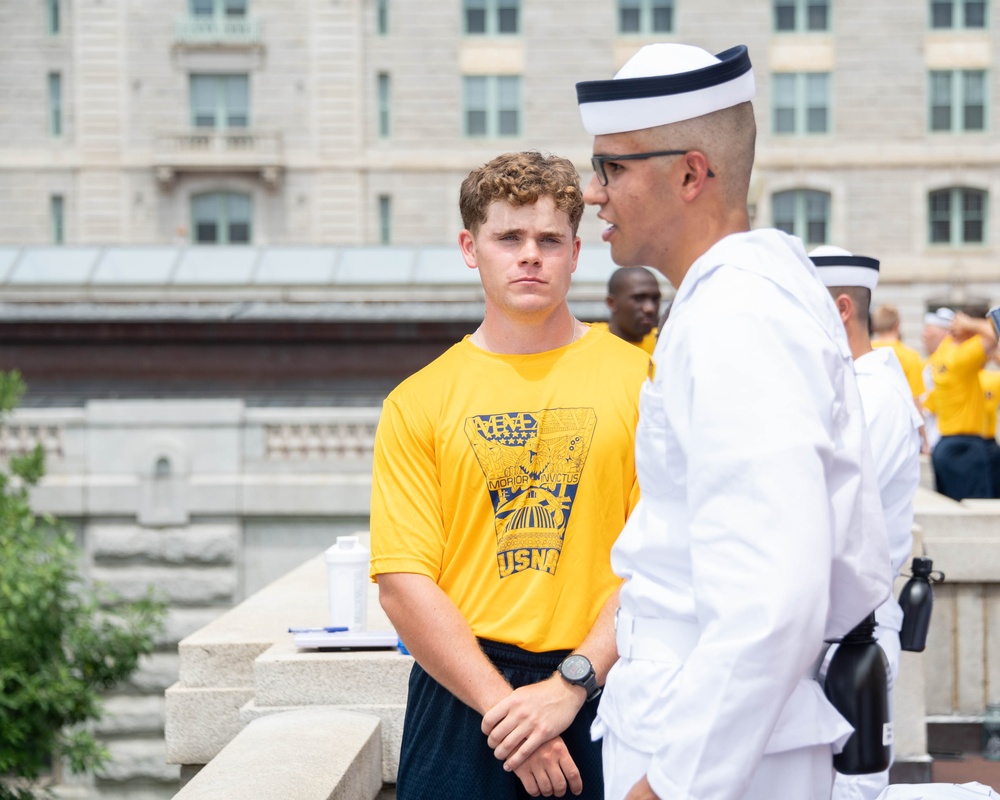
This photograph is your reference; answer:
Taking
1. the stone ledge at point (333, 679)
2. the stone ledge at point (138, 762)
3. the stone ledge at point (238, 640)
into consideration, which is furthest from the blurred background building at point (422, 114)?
the stone ledge at point (333, 679)

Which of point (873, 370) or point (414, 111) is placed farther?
point (414, 111)

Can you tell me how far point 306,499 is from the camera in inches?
555

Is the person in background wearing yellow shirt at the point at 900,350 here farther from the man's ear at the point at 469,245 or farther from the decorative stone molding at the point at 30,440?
the decorative stone molding at the point at 30,440

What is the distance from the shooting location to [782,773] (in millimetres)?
1957

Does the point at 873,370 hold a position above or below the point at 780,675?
above

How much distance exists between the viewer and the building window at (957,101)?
3494 centimetres

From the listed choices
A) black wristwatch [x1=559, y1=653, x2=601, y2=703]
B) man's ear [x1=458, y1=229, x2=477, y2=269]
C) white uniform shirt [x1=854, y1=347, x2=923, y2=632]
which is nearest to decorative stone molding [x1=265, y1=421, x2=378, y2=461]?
white uniform shirt [x1=854, y1=347, x2=923, y2=632]

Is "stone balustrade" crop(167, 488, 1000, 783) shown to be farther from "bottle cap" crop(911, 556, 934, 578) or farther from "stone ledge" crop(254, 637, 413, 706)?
"bottle cap" crop(911, 556, 934, 578)

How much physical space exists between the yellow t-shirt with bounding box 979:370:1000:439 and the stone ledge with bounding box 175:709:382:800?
7633 millimetres

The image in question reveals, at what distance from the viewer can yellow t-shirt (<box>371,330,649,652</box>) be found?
2.84 meters

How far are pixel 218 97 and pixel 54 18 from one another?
5149mm

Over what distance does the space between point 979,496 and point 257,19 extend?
29.3m

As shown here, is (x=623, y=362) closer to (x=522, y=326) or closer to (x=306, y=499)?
(x=522, y=326)

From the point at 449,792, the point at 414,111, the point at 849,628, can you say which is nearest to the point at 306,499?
the point at 449,792
